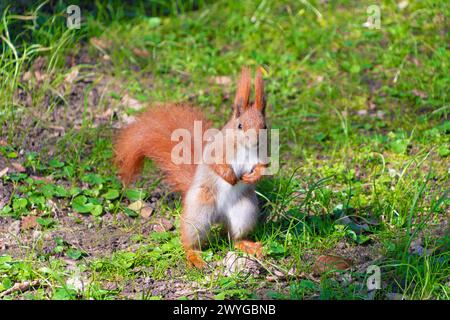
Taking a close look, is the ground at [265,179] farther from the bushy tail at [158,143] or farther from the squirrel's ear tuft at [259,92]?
the squirrel's ear tuft at [259,92]

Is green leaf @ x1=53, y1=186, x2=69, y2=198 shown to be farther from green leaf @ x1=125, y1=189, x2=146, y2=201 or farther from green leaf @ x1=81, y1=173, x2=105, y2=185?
green leaf @ x1=125, y1=189, x2=146, y2=201

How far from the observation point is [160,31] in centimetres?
483

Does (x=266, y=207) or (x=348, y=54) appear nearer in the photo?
(x=266, y=207)

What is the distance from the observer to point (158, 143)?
3.31 meters

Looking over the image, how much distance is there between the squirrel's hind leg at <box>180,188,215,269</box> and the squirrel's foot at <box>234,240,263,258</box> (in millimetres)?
140

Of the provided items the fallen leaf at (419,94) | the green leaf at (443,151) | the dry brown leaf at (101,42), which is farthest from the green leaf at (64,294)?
the fallen leaf at (419,94)

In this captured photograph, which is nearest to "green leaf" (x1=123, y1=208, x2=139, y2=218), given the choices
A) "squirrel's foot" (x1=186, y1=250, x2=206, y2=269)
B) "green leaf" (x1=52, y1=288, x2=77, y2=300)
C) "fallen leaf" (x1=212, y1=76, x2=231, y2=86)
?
"squirrel's foot" (x1=186, y1=250, x2=206, y2=269)

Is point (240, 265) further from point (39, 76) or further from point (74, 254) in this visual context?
point (39, 76)

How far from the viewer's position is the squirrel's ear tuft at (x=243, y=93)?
2.91 m

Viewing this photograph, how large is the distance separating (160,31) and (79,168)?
1.44 meters

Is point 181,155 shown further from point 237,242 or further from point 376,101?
point 376,101

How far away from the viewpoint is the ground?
291 cm
